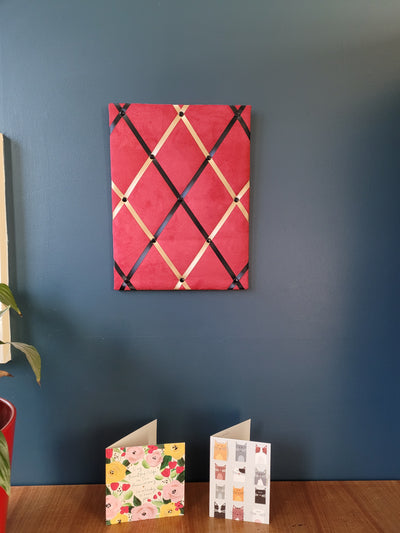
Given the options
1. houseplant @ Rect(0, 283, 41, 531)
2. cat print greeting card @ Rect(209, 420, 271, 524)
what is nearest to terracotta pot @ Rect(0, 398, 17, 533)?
houseplant @ Rect(0, 283, 41, 531)

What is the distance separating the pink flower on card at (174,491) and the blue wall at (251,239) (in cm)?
16

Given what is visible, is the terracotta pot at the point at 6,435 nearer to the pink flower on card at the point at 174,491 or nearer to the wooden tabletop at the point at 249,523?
the wooden tabletop at the point at 249,523

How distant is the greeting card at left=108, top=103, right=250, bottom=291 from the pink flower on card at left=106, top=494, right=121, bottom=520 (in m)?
0.53

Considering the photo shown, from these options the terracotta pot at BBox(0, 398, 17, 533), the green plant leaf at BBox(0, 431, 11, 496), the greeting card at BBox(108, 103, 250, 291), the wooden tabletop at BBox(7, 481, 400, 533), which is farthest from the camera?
the greeting card at BBox(108, 103, 250, 291)

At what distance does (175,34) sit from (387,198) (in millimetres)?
747

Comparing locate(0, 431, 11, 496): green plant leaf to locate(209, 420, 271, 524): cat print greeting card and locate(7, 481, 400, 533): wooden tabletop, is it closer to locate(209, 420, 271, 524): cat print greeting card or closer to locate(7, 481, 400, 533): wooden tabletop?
locate(7, 481, 400, 533): wooden tabletop

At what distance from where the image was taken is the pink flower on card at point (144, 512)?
1021 millimetres

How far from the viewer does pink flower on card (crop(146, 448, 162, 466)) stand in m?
1.02

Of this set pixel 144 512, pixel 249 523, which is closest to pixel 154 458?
pixel 144 512

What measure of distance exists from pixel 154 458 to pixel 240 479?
224 millimetres

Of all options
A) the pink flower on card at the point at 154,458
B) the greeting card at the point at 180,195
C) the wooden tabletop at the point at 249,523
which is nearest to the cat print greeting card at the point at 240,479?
the wooden tabletop at the point at 249,523

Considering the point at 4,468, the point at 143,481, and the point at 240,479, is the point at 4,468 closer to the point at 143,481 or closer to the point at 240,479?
the point at 143,481

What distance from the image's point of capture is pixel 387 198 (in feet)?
3.81

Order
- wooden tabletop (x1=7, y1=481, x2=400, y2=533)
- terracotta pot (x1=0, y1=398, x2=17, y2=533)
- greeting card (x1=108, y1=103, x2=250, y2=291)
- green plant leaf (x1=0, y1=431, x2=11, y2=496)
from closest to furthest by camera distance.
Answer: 1. green plant leaf (x1=0, y1=431, x2=11, y2=496)
2. terracotta pot (x1=0, y1=398, x2=17, y2=533)
3. wooden tabletop (x1=7, y1=481, x2=400, y2=533)
4. greeting card (x1=108, y1=103, x2=250, y2=291)
